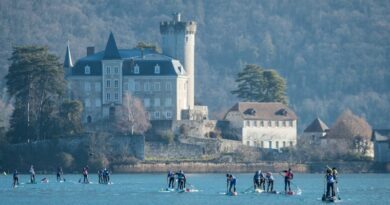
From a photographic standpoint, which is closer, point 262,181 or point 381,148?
point 262,181

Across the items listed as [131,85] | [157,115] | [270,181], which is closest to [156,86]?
[131,85]

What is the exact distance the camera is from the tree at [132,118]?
149725mm

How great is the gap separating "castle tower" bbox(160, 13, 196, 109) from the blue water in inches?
950

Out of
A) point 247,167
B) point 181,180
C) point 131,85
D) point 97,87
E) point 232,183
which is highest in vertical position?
point 131,85

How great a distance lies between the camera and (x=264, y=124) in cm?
15838

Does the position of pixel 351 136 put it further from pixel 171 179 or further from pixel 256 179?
pixel 256 179

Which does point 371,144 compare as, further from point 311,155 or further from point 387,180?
point 387,180

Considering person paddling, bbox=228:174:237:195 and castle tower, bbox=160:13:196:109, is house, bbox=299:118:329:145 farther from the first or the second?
person paddling, bbox=228:174:237:195

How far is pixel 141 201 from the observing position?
97188mm

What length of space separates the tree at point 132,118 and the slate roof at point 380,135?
20693 millimetres

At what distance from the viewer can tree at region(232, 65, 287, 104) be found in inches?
6481

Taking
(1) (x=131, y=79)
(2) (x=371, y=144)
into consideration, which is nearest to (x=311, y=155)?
(2) (x=371, y=144)

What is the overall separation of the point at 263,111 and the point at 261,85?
8499 mm

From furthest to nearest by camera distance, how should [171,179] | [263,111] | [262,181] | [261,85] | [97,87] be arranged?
1. [261,85]
2. [263,111]
3. [97,87]
4. [171,179]
5. [262,181]
